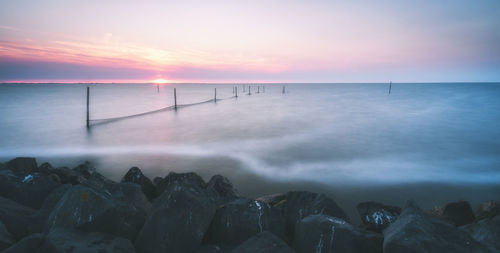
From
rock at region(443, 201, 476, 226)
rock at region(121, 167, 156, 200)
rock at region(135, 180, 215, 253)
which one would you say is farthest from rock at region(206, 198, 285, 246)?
rock at region(443, 201, 476, 226)

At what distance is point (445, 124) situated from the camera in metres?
19.3

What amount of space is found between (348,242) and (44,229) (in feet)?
12.4

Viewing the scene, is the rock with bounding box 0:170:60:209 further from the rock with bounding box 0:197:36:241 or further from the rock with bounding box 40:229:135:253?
the rock with bounding box 40:229:135:253

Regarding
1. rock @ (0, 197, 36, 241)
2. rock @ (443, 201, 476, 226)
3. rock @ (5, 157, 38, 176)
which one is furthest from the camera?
rock @ (5, 157, 38, 176)

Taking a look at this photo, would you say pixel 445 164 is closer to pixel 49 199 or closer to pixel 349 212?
pixel 349 212

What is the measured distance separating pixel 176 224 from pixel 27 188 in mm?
3651

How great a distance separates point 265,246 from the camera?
284cm

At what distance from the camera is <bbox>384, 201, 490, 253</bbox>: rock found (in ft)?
8.52

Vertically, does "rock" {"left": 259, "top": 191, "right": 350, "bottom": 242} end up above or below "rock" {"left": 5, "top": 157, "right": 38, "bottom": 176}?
above

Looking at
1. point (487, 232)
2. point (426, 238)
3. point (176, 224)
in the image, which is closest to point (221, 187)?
A: point (176, 224)

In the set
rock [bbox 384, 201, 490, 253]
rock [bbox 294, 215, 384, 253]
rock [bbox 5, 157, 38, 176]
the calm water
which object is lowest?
the calm water

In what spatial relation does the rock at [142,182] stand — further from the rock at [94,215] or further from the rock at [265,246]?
Answer: the rock at [265,246]

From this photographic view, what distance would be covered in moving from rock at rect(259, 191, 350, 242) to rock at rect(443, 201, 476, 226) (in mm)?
1855

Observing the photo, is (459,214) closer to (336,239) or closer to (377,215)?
(377,215)
